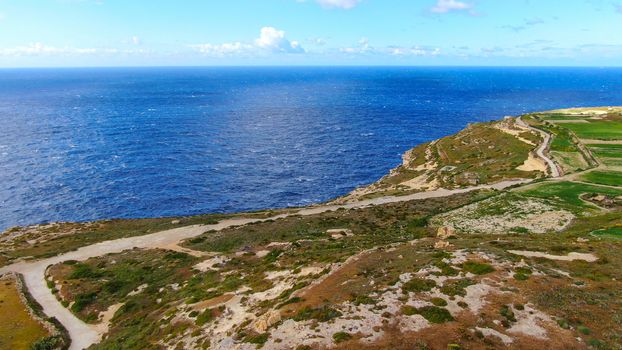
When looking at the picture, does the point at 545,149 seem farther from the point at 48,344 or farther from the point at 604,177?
the point at 48,344

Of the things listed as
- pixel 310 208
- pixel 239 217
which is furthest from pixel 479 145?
pixel 239 217

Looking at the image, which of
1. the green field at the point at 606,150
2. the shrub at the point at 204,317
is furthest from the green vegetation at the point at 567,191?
the shrub at the point at 204,317

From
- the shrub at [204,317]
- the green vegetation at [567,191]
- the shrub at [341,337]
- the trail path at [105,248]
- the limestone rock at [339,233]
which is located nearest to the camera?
the shrub at [341,337]

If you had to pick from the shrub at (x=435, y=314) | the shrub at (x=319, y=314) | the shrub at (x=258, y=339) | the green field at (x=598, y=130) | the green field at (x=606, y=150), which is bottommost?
the shrub at (x=258, y=339)

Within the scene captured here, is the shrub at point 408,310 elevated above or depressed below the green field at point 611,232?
above

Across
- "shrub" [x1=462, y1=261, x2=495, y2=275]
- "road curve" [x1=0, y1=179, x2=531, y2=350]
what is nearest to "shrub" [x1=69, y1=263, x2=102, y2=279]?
"road curve" [x1=0, y1=179, x2=531, y2=350]

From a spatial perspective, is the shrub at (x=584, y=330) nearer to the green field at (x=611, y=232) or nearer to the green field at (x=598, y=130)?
the green field at (x=611, y=232)

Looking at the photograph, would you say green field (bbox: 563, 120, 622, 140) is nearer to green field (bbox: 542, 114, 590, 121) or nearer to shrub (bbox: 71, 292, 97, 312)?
green field (bbox: 542, 114, 590, 121)

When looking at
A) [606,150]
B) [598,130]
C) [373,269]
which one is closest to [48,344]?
[373,269]

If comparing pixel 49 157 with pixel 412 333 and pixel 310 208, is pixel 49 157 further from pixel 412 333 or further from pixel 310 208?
pixel 412 333
